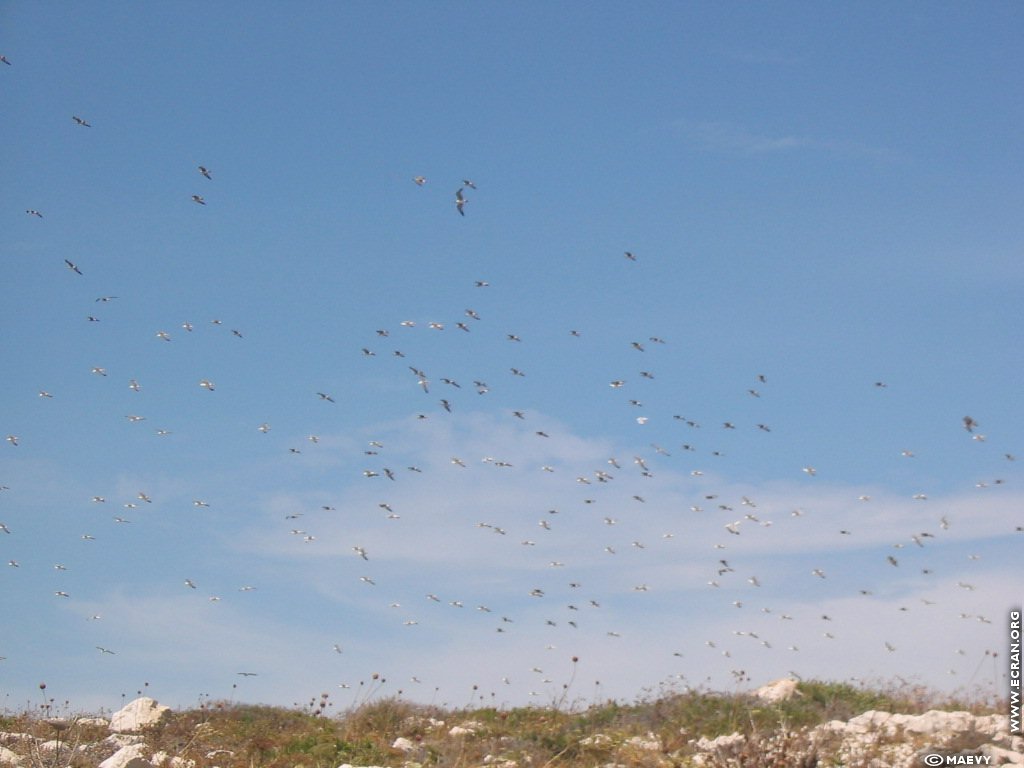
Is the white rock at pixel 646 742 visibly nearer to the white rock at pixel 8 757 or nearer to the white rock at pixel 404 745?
the white rock at pixel 404 745

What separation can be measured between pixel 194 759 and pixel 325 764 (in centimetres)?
231

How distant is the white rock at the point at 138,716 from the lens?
23422 mm

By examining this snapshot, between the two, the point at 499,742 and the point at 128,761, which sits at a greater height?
the point at 499,742

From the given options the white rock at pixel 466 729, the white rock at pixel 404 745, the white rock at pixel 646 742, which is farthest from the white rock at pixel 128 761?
the white rock at pixel 646 742

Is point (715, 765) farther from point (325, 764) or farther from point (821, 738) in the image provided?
point (325, 764)

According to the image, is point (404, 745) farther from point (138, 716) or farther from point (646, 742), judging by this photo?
point (138, 716)

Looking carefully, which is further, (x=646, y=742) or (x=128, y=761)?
(x=646, y=742)

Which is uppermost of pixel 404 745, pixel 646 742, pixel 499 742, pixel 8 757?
pixel 646 742

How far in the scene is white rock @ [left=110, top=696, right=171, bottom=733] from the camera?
23.4m

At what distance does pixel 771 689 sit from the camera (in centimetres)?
2125

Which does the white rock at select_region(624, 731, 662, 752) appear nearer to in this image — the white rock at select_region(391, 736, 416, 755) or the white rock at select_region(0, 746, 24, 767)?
the white rock at select_region(391, 736, 416, 755)

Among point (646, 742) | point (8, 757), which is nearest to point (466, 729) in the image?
point (646, 742)

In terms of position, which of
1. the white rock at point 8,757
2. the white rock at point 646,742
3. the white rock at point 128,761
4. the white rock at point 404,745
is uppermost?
the white rock at point 646,742

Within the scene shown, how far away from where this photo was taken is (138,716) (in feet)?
78.0
